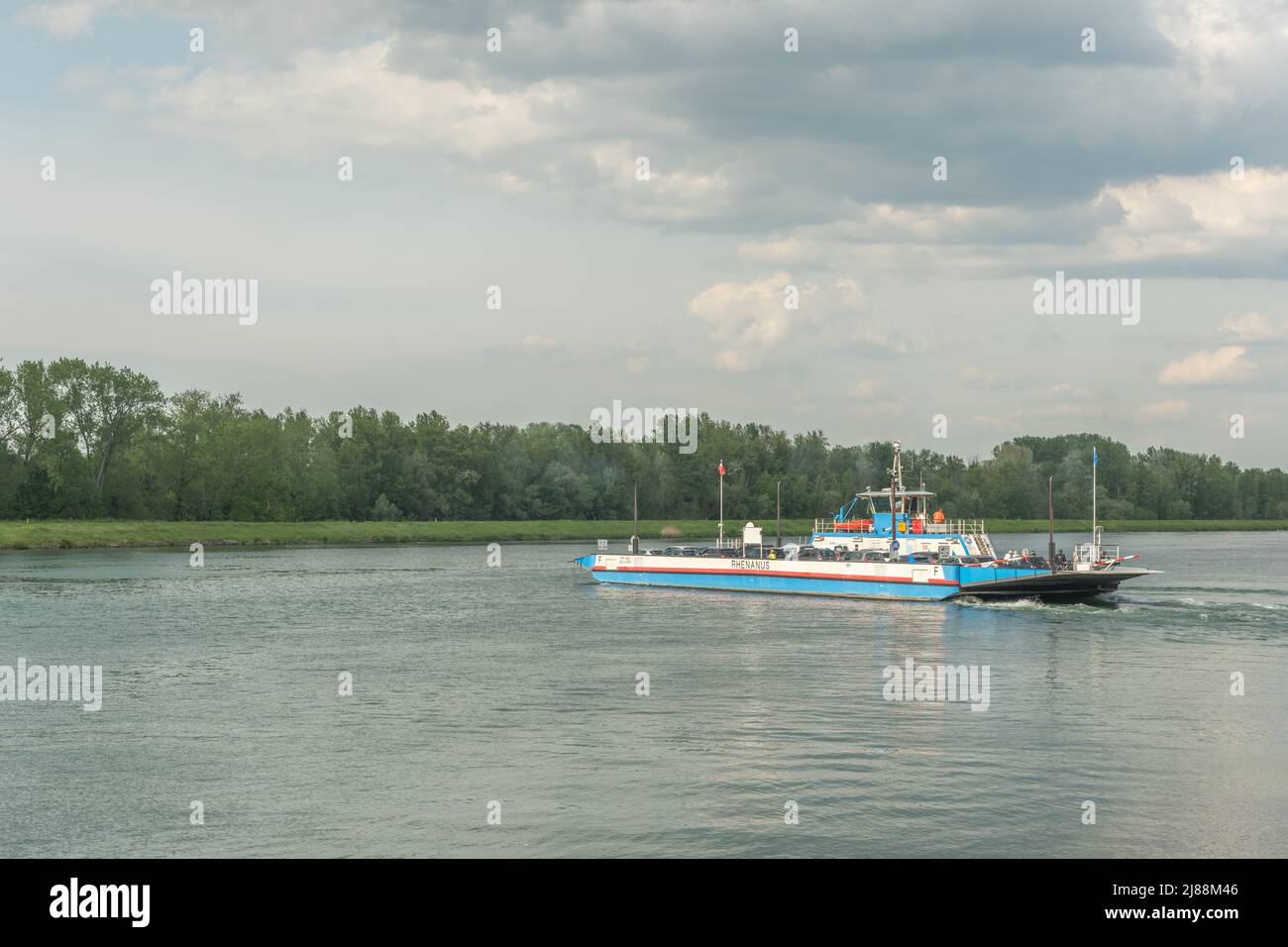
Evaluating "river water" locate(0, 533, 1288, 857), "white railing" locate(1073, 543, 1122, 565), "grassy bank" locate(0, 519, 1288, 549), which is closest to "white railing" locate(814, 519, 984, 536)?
"white railing" locate(1073, 543, 1122, 565)

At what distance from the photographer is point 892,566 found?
252 feet

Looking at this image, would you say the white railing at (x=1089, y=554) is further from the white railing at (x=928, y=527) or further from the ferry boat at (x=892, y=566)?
the white railing at (x=928, y=527)

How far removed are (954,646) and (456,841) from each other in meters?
35.5

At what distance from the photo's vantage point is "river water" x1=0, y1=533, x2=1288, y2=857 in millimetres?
22625

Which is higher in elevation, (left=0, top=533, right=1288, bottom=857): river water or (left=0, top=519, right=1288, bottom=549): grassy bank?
(left=0, top=519, right=1288, bottom=549): grassy bank

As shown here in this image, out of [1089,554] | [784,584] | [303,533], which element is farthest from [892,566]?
[303,533]

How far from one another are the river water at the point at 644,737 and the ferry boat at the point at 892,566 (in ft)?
16.6

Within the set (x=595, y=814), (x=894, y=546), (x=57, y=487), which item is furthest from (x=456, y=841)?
(x=57, y=487)

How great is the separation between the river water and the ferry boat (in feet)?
16.6

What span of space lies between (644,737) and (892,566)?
4795 cm

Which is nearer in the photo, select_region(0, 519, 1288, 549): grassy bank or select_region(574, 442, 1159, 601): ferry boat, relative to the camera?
select_region(574, 442, 1159, 601): ferry boat

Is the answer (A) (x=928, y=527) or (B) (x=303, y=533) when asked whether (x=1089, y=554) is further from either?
(B) (x=303, y=533)

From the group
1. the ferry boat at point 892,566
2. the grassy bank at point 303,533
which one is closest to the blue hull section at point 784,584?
the ferry boat at point 892,566

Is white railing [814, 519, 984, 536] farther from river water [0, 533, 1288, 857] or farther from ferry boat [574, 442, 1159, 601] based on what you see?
river water [0, 533, 1288, 857]
